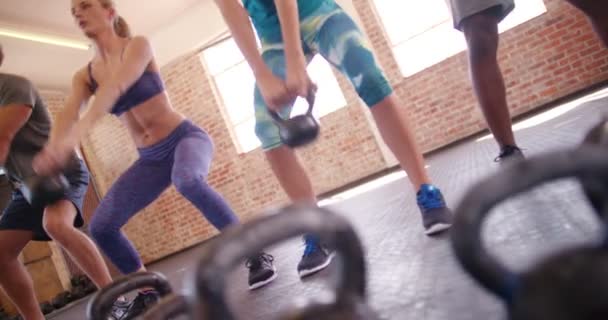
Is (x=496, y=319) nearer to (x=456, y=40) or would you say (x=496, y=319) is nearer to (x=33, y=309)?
(x=33, y=309)

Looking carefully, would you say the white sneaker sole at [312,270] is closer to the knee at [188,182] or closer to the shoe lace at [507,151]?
the knee at [188,182]

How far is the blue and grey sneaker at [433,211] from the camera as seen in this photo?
3.97 feet

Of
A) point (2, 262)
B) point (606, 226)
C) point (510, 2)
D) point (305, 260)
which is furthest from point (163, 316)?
point (2, 262)

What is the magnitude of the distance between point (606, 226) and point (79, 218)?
2.27m

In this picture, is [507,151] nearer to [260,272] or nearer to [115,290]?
[260,272]

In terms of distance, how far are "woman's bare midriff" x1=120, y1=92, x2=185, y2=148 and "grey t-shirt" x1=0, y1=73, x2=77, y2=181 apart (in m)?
0.58

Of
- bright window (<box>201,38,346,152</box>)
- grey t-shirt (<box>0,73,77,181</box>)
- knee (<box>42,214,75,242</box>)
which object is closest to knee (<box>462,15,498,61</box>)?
knee (<box>42,214,75,242</box>)

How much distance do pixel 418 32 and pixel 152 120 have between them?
441cm

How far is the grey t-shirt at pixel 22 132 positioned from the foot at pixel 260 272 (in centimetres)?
125

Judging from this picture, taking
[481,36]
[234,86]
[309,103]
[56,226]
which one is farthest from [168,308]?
[234,86]

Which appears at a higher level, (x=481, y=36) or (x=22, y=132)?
(x=22, y=132)

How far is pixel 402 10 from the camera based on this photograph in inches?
213

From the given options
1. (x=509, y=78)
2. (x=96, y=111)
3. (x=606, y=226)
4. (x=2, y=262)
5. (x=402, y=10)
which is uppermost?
(x=402, y=10)

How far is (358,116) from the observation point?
567cm
